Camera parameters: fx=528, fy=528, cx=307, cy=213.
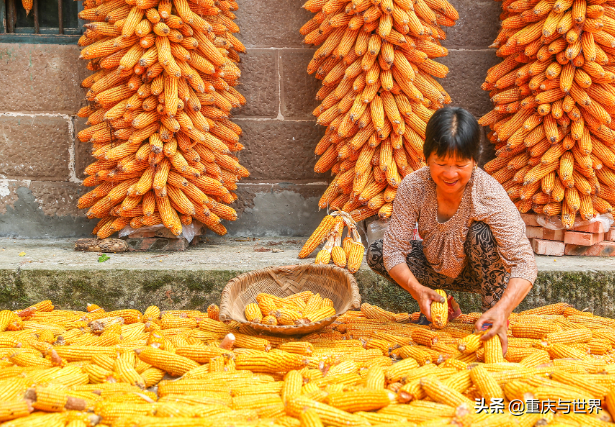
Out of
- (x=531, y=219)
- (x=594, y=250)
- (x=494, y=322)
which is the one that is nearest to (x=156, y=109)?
(x=494, y=322)

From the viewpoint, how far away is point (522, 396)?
219cm

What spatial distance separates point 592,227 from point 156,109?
3.55 m

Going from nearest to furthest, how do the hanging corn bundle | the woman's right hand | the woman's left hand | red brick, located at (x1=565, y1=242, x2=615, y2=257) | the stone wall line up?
1. the woman's left hand
2. the woman's right hand
3. the hanging corn bundle
4. red brick, located at (x1=565, y1=242, x2=615, y2=257)
5. the stone wall

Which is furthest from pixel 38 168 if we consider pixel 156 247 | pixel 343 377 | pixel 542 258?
pixel 542 258

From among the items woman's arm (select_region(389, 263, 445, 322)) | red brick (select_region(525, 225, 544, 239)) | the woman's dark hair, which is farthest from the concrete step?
the woman's dark hair

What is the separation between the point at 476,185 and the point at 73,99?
383 cm

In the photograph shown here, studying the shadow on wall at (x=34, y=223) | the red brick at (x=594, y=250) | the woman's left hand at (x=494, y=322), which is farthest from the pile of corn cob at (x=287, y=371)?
the shadow on wall at (x=34, y=223)

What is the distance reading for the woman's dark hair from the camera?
2584 mm

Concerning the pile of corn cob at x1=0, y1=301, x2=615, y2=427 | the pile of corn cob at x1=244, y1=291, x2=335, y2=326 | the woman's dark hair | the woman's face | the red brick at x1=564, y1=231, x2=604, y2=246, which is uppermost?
the woman's dark hair

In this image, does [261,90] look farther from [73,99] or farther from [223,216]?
[73,99]

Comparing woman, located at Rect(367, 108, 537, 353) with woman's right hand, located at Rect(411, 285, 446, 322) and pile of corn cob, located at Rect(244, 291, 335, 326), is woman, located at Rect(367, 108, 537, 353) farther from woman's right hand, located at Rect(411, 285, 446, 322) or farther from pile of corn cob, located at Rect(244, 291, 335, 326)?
pile of corn cob, located at Rect(244, 291, 335, 326)

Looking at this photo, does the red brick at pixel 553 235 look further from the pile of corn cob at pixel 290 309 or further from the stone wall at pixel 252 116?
the pile of corn cob at pixel 290 309

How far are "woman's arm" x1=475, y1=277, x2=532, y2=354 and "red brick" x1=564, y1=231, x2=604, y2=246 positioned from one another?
1.76m

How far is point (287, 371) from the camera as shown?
2621 millimetres
